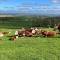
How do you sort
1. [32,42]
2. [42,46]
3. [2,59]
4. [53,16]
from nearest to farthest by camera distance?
[2,59] → [42,46] → [32,42] → [53,16]

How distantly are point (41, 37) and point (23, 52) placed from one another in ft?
5.19

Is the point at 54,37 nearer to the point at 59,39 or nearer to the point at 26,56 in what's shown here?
the point at 59,39

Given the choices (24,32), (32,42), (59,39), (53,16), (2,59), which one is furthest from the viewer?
(53,16)

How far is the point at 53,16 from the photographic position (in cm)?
1111

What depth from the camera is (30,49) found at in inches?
203

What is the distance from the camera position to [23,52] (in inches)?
195

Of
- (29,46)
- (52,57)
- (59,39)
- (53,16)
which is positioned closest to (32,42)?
(29,46)

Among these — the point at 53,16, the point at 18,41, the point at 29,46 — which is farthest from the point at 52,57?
the point at 53,16

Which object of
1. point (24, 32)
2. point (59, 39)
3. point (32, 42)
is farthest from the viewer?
point (24, 32)

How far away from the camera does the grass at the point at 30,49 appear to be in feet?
15.6

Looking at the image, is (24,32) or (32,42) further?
(24,32)

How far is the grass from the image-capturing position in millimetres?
4746

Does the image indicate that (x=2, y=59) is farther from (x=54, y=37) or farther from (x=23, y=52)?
(x=54, y=37)

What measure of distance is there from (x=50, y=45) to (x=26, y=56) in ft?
2.90
